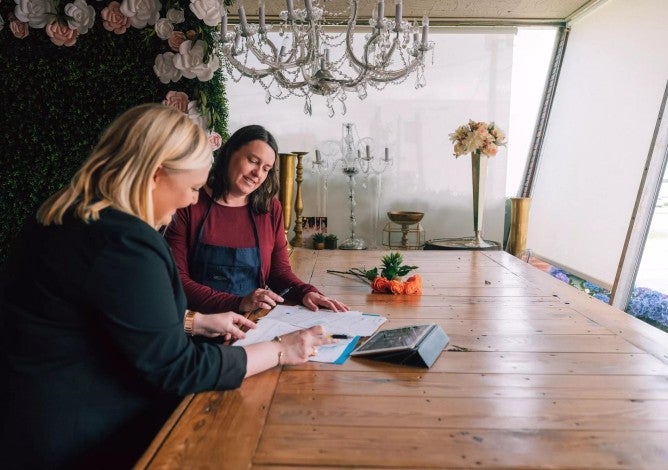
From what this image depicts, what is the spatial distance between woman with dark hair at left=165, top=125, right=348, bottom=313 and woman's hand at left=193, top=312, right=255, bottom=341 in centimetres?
58

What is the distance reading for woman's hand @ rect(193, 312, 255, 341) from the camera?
1.46m

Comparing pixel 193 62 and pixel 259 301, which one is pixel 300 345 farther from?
pixel 193 62

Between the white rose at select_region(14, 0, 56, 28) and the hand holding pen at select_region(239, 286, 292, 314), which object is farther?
the white rose at select_region(14, 0, 56, 28)

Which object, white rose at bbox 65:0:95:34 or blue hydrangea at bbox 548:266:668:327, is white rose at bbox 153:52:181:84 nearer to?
white rose at bbox 65:0:95:34

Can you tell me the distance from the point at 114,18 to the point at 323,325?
2270 millimetres

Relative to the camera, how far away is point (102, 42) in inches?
120

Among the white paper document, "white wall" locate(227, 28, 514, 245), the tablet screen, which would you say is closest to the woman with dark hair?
the white paper document

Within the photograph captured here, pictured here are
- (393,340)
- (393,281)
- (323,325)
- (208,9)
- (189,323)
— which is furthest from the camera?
(208,9)

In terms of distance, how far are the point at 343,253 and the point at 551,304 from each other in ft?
4.66

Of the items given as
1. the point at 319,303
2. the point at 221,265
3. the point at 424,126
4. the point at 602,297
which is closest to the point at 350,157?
the point at 424,126

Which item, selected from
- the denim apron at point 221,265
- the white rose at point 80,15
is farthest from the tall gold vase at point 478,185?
the white rose at point 80,15

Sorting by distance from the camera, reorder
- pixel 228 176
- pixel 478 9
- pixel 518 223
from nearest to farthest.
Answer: pixel 228 176, pixel 518 223, pixel 478 9

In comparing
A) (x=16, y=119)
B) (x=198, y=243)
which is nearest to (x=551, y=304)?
(x=198, y=243)

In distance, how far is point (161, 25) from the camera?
299 centimetres
